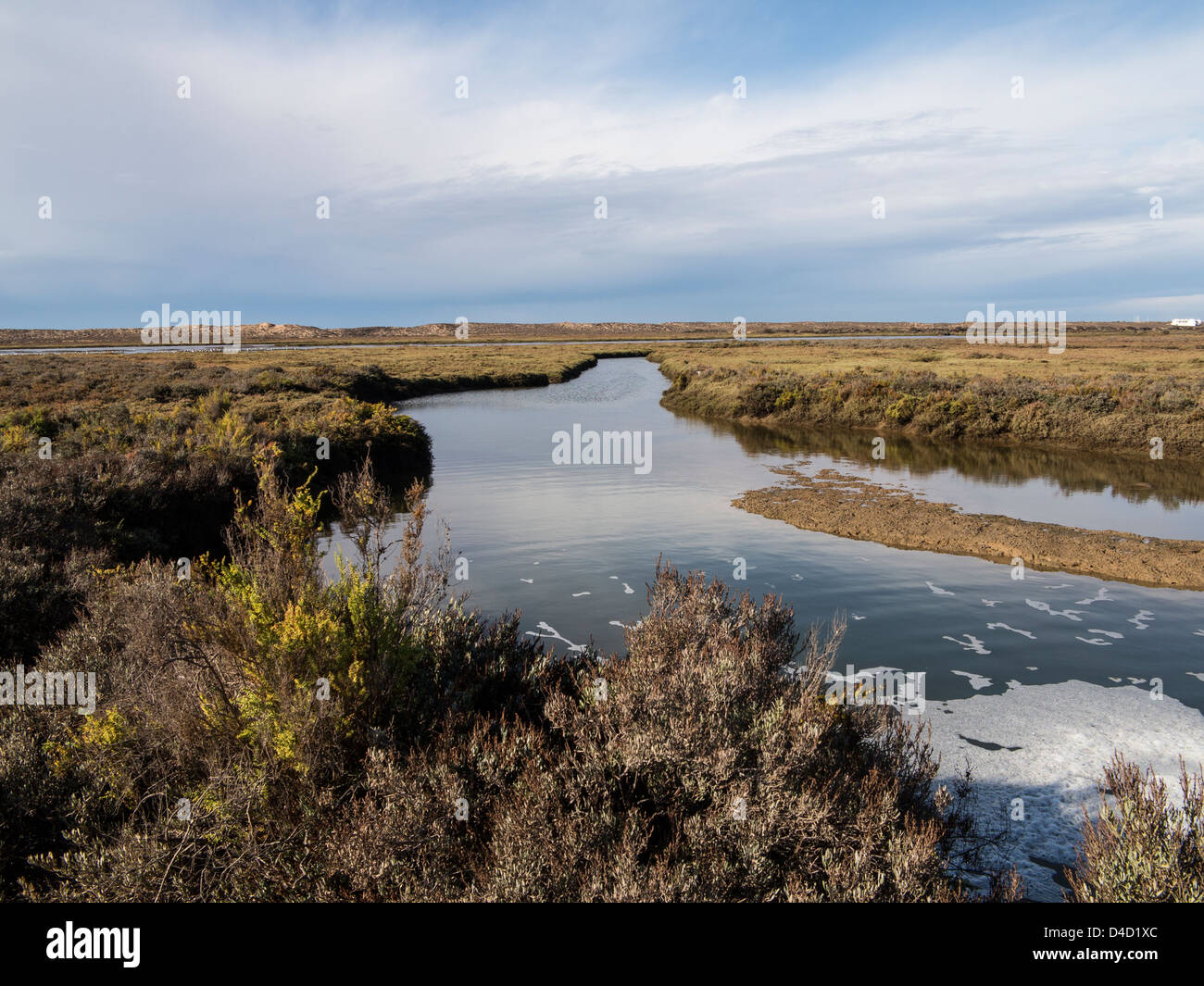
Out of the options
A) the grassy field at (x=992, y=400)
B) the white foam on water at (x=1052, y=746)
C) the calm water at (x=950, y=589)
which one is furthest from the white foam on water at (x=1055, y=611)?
the grassy field at (x=992, y=400)

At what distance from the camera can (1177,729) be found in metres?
7.55

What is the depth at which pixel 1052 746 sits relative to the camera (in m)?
7.27

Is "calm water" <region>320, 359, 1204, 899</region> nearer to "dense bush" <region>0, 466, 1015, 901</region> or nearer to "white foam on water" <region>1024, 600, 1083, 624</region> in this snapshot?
"white foam on water" <region>1024, 600, 1083, 624</region>

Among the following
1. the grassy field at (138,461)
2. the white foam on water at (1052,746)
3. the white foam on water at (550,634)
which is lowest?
the white foam on water at (1052,746)

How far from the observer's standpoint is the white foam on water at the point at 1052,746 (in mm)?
5840

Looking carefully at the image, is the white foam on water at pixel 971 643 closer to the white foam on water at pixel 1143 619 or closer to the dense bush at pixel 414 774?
the white foam on water at pixel 1143 619

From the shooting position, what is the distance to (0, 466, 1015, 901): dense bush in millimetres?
3771

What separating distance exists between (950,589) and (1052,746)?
16.5 feet

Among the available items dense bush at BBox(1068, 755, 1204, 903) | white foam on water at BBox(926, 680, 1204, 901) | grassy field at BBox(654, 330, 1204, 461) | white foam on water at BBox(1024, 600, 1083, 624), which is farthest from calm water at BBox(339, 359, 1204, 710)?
dense bush at BBox(1068, 755, 1204, 903)

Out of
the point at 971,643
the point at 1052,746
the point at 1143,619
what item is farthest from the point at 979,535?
the point at 1052,746

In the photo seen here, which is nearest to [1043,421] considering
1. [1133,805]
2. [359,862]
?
[1133,805]

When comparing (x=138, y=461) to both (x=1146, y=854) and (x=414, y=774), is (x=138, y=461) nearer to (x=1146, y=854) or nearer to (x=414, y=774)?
(x=414, y=774)

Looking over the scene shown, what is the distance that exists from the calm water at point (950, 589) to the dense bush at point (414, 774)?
→ 2156 millimetres
